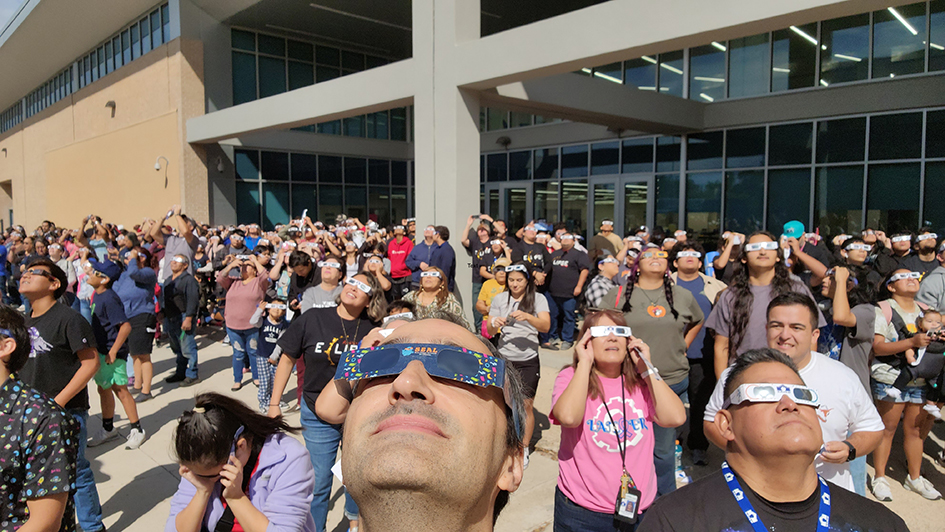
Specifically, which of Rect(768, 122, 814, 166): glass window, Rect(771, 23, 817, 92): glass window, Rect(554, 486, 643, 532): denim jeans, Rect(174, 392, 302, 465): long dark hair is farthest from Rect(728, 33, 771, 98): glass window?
Rect(174, 392, 302, 465): long dark hair

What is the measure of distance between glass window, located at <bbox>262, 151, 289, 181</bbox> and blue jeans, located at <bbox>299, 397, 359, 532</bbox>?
1755 centimetres

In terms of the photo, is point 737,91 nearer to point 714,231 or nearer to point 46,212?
point 714,231

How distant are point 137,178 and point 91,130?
6465 millimetres

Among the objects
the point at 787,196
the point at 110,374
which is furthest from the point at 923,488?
the point at 787,196

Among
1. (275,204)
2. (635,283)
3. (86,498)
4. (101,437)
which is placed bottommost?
(101,437)

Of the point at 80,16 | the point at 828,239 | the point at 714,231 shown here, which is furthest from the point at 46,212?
the point at 828,239

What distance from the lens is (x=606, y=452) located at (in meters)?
3.07

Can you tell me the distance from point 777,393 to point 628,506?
119cm

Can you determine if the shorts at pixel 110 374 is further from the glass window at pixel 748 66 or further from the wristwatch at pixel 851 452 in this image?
the glass window at pixel 748 66

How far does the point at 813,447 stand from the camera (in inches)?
75.0

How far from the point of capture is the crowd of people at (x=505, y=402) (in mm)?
1360

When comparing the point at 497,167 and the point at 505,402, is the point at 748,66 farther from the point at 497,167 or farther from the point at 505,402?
the point at 505,402

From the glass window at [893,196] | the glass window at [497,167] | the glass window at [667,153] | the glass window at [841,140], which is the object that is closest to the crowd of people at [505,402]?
the glass window at [893,196]

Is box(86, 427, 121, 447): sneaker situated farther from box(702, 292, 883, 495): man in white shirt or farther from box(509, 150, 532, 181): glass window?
box(509, 150, 532, 181): glass window
